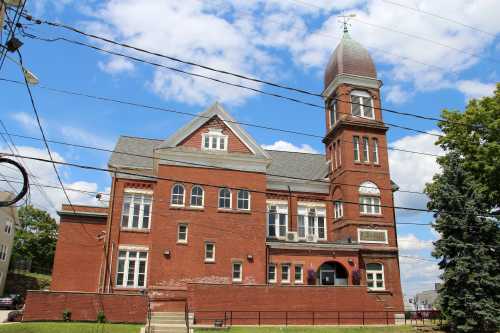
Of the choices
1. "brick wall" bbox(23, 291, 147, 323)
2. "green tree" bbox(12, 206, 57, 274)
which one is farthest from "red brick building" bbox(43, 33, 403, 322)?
"green tree" bbox(12, 206, 57, 274)

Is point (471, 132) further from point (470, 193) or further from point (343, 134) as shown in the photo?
point (343, 134)

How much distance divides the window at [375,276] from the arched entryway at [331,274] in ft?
5.42

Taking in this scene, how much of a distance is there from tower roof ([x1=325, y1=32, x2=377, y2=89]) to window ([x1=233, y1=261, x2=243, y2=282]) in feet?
58.1

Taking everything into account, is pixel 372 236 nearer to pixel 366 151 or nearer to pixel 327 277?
pixel 327 277

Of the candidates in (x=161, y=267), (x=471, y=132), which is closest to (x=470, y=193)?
(x=471, y=132)

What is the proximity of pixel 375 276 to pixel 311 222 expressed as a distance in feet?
22.9

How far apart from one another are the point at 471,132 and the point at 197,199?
63.5ft

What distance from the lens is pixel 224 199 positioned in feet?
99.6

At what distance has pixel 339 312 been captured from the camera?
87.2 feet

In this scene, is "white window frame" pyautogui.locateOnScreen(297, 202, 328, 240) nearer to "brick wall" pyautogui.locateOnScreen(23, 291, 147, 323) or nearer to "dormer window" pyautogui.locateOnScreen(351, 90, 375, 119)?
"dormer window" pyautogui.locateOnScreen(351, 90, 375, 119)

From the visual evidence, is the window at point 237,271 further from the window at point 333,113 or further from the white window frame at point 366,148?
the window at point 333,113

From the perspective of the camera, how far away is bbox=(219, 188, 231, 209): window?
30.2 meters

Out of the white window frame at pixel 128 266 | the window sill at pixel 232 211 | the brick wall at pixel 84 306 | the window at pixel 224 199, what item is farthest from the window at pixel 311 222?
the brick wall at pixel 84 306

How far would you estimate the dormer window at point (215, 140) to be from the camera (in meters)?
30.8
